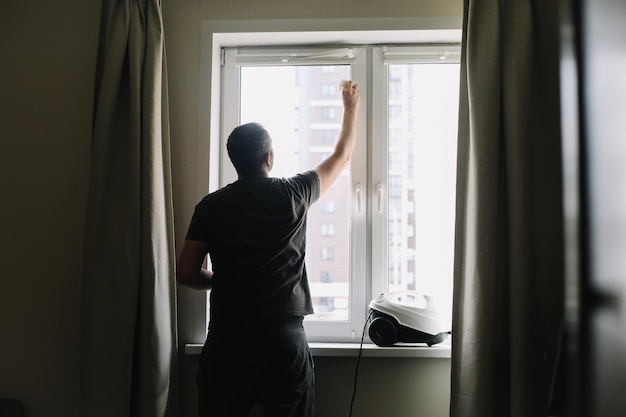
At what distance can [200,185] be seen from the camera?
6.18ft

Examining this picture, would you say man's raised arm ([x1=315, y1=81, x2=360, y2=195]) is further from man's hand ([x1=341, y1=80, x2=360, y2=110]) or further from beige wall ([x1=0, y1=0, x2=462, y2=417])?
beige wall ([x1=0, y1=0, x2=462, y2=417])

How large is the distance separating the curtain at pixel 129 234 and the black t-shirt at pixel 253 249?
10.7 inches

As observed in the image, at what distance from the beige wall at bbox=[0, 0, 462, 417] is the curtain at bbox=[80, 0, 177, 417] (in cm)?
15

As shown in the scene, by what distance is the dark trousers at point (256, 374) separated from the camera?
143 cm

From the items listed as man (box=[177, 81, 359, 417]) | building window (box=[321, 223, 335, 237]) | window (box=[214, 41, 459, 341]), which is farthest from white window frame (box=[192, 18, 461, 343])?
man (box=[177, 81, 359, 417])

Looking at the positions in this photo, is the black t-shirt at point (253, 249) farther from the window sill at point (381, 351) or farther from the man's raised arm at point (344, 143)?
the window sill at point (381, 351)

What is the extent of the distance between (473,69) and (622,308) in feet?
5.14

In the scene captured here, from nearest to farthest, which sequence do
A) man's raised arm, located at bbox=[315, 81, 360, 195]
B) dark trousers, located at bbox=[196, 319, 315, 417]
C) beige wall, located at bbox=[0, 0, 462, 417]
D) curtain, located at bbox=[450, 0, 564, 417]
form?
dark trousers, located at bbox=[196, 319, 315, 417] < curtain, located at bbox=[450, 0, 564, 417] < man's raised arm, located at bbox=[315, 81, 360, 195] < beige wall, located at bbox=[0, 0, 462, 417]

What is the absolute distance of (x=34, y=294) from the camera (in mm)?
1880

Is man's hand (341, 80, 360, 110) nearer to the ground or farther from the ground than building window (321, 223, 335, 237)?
farther from the ground

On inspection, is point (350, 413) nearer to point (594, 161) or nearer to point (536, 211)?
point (536, 211)

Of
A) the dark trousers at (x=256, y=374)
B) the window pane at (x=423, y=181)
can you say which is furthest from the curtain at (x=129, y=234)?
the window pane at (x=423, y=181)

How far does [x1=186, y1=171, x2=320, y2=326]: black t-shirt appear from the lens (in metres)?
1.48

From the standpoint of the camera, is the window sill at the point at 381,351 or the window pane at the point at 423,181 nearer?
the window sill at the point at 381,351
